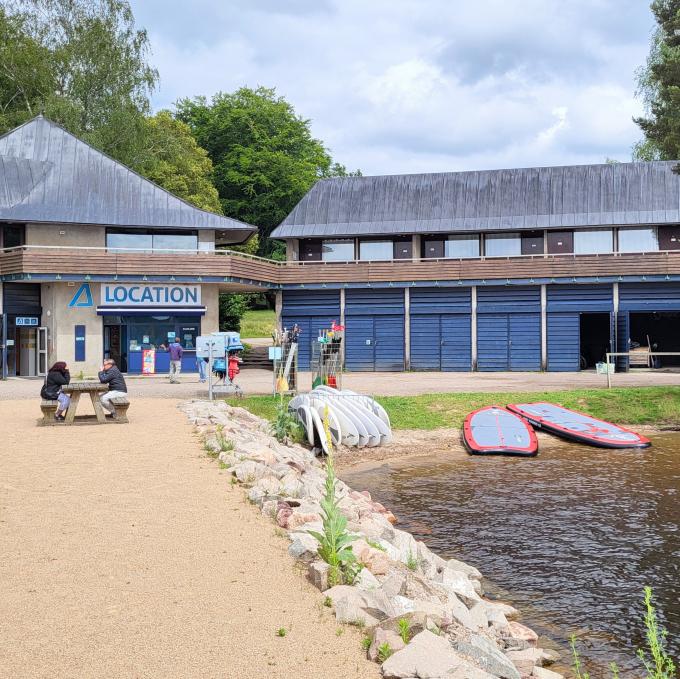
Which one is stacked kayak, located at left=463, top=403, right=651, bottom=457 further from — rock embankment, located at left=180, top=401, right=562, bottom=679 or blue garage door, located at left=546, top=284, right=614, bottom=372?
blue garage door, located at left=546, top=284, right=614, bottom=372

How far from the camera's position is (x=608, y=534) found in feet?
37.9

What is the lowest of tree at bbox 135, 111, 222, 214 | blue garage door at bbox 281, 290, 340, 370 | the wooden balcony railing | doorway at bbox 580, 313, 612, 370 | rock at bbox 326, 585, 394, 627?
rock at bbox 326, 585, 394, 627

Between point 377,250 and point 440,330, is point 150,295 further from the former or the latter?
point 440,330

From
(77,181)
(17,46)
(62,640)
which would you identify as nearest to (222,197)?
(17,46)

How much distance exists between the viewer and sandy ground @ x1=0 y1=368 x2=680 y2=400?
84.9ft

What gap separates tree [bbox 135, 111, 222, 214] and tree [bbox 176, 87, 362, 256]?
6.37m

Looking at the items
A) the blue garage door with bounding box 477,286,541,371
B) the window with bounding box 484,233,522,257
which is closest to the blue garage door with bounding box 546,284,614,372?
the blue garage door with bounding box 477,286,541,371

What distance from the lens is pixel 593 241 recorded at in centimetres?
3884

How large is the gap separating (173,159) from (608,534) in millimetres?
42543

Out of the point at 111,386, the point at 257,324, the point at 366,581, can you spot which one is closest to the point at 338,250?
the point at 257,324

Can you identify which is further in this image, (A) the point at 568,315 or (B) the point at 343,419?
(A) the point at 568,315

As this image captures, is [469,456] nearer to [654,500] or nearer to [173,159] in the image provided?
[654,500]

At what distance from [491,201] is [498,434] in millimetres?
22688

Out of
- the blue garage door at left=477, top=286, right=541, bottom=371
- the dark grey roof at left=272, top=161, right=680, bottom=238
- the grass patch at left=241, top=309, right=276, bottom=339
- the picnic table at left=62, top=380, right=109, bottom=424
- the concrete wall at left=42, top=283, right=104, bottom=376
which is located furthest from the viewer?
the grass patch at left=241, top=309, right=276, bottom=339
